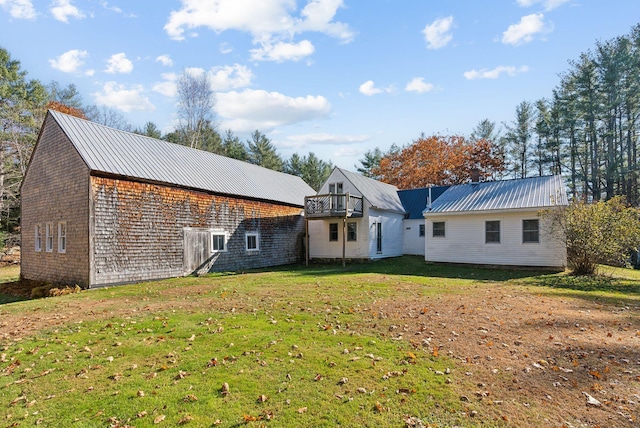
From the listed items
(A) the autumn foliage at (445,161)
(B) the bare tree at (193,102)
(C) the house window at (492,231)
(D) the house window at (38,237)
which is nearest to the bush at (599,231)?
(C) the house window at (492,231)

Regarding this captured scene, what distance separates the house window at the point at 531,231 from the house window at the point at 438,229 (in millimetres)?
3985

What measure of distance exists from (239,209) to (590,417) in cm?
1732

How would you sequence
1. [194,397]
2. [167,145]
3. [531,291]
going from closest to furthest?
1. [194,397]
2. [531,291]
3. [167,145]

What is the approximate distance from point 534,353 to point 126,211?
14.3 meters

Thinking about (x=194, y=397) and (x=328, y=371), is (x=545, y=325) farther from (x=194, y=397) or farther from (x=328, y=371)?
(x=194, y=397)

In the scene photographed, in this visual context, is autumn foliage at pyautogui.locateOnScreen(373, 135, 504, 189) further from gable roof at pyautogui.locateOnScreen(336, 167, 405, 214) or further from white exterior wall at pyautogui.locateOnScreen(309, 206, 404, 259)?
white exterior wall at pyautogui.locateOnScreen(309, 206, 404, 259)

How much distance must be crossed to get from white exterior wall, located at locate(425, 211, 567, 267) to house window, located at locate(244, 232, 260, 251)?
979 cm

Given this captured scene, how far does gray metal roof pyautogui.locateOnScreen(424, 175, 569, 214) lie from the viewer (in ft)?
55.1

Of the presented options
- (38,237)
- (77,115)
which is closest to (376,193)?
(38,237)

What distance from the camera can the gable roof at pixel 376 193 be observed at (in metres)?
22.2

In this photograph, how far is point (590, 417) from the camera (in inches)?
146

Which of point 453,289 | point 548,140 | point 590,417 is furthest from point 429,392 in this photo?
point 548,140

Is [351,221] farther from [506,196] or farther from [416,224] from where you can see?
[506,196]

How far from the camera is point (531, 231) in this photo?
16.8m
